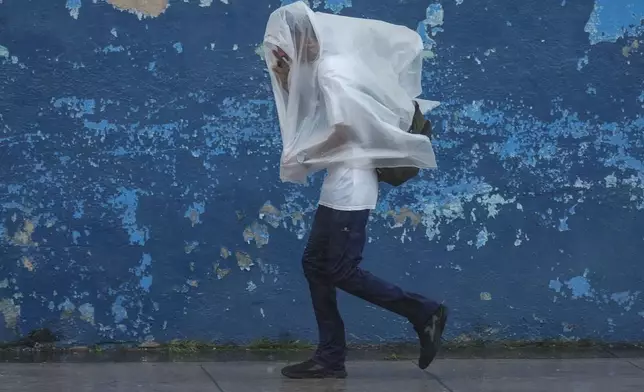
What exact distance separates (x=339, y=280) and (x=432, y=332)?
56cm

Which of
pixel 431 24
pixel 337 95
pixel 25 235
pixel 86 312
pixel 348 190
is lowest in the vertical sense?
pixel 86 312

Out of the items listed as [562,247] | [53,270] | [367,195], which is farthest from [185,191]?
[562,247]

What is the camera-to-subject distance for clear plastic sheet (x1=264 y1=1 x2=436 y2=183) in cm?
547

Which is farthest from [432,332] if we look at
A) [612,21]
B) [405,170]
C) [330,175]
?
[612,21]

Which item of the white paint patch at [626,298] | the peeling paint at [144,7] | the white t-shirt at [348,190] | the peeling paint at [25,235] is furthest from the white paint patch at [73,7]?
the white paint patch at [626,298]

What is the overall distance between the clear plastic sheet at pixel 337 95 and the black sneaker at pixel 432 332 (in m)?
0.74

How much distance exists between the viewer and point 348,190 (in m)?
5.53

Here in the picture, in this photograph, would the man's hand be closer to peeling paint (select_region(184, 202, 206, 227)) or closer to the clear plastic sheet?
the clear plastic sheet

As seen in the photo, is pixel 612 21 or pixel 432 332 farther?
pixel 612 21

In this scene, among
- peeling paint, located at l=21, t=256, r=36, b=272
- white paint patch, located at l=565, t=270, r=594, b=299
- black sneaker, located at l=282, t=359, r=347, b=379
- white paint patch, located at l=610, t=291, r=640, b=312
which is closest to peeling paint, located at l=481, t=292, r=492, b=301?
white paint patch, located at l=565, t=270, r=594, b=299

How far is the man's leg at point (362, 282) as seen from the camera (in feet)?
18.2

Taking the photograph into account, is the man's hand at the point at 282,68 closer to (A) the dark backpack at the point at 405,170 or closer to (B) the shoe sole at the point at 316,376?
(A) the dark backpack at the point at 405,170

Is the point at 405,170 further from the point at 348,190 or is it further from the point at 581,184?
the point at 581,184

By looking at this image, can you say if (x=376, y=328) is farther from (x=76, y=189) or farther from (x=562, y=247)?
(x=76, y=189)
